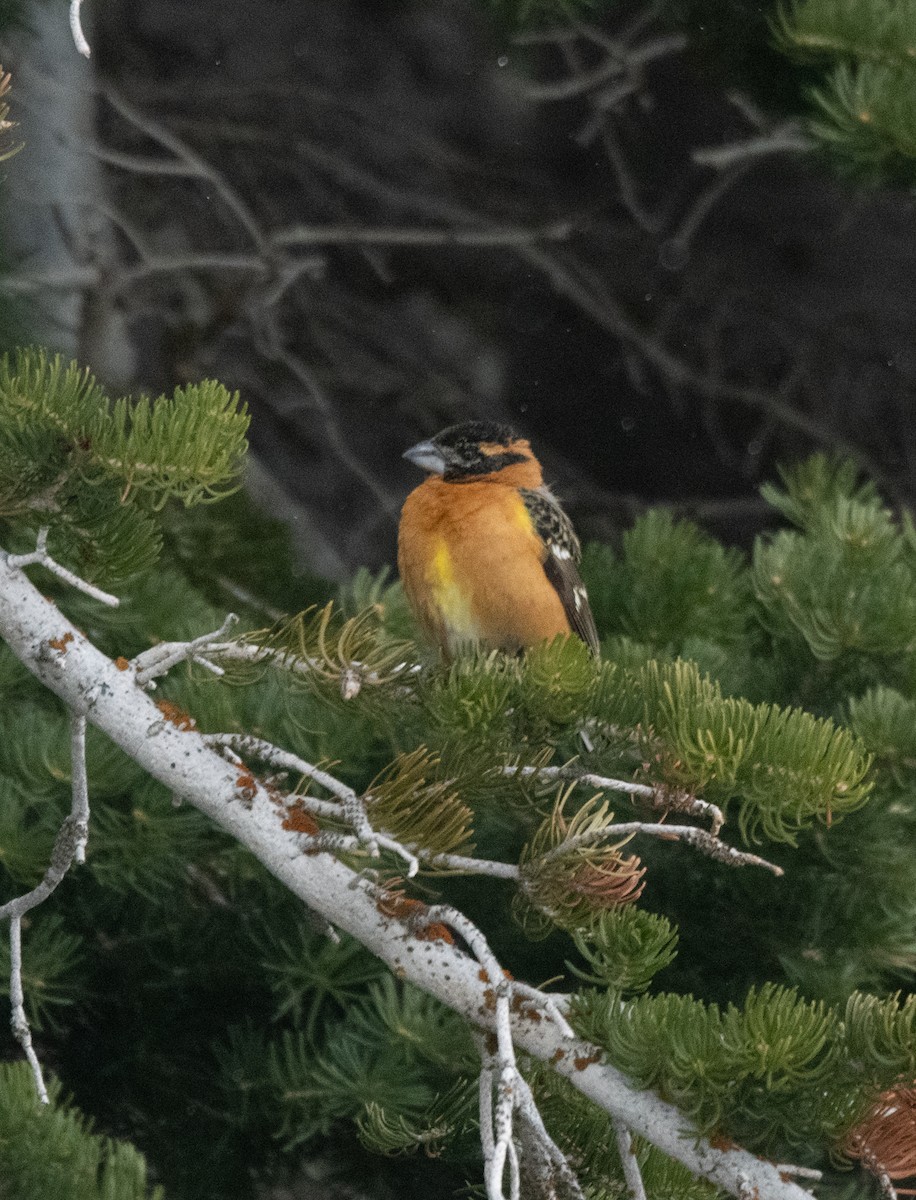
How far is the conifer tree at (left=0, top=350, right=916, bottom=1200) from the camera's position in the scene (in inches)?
59.9

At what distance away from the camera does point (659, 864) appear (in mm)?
2400

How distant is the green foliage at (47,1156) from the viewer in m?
1.54

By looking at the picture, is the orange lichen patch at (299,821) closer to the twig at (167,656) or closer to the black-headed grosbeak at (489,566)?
the twig at (167,656)

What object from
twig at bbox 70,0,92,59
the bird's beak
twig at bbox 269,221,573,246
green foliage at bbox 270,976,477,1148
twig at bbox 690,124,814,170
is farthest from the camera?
twig at bbox 690,124,814,170

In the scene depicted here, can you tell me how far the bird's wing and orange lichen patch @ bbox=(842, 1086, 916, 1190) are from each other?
4.39 ft

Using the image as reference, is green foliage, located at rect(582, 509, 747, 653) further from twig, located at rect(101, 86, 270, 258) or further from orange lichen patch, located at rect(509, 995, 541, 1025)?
twig, located at rect(101, 86, 270, 258)

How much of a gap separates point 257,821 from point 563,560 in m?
1.40

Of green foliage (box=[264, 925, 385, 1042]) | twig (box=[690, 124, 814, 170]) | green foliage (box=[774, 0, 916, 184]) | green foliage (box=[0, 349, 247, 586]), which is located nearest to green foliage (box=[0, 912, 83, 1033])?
green foliage (box=[264, 925, 385, 1042])

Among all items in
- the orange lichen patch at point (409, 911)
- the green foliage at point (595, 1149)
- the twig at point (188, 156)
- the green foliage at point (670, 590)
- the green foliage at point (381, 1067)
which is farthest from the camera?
the twig at point (188, 156)

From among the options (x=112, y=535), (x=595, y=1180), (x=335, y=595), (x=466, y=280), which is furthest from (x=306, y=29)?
(x=595, y=1180)

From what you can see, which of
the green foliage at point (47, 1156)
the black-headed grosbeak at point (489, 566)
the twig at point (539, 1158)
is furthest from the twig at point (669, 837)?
the black-headed grosbeak at point (489, 566)

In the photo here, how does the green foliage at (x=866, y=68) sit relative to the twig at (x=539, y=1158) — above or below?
above

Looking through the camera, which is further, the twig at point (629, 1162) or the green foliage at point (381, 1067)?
the green foliage at point (381, 1067)

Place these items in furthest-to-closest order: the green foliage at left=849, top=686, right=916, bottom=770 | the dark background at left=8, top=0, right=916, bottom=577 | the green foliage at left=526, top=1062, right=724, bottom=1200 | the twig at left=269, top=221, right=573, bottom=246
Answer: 1. the dark background at left=8, top=0, right=916, bottom=577
2. the twig at left=269, top=221, right=573, bottom=246
3. the green foliage at left=849, top=686, right=916, bottom=770
4. the green foliage at left=526, top=1062, right=724, bottom=1200
